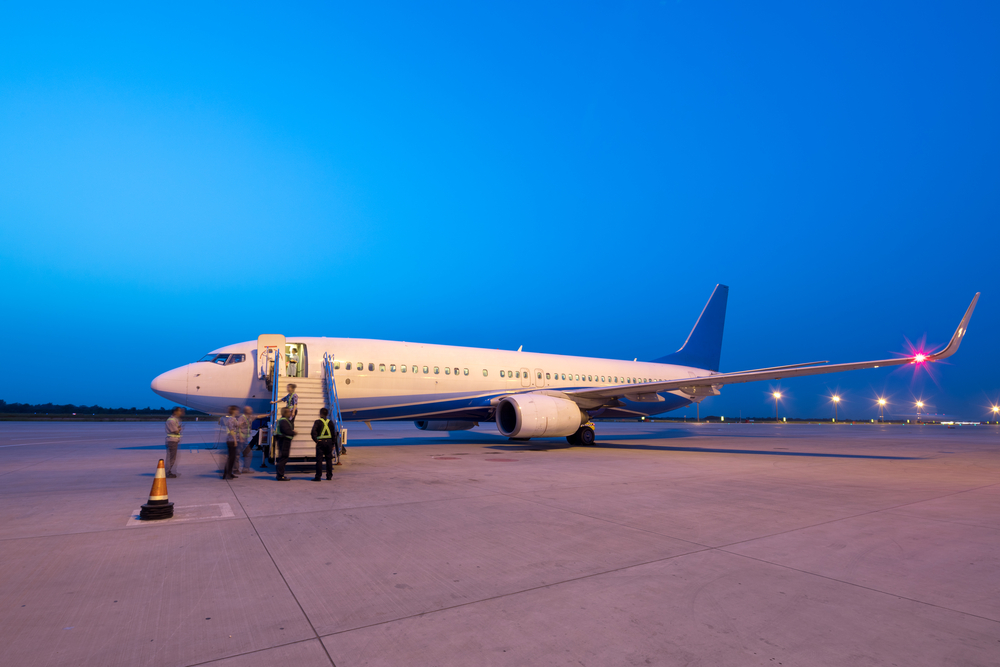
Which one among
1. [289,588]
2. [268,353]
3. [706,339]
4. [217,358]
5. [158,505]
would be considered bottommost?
[289,588]

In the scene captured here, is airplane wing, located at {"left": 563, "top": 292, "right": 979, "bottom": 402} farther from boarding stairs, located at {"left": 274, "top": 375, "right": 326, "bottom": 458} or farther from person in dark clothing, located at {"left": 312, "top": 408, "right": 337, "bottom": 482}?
person in dark clothing, located at {"left": 312, "top": 408, "right": 337, "bottom": 482}

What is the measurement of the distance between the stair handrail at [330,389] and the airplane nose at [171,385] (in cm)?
366

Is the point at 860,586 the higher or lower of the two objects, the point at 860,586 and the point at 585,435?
the lower

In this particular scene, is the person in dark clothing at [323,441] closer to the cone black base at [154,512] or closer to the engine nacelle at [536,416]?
the cone black base at [154,512]

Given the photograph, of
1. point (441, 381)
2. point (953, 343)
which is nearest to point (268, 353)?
point (441, 381)

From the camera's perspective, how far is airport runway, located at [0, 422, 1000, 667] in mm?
3121

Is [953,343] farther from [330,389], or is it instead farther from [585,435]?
[330,389]

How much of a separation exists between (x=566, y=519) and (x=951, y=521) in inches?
200

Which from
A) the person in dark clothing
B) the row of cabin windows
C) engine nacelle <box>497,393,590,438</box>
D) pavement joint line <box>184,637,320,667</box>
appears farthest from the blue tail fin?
pavement joint line <box>184,637,320,667</box>

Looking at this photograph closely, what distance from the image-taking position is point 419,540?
5527mm

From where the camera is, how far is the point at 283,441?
10266mm

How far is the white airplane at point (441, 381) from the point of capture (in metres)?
14.0

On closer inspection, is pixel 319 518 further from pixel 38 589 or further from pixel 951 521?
pixel 951 521

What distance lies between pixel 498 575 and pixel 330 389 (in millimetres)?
10404
